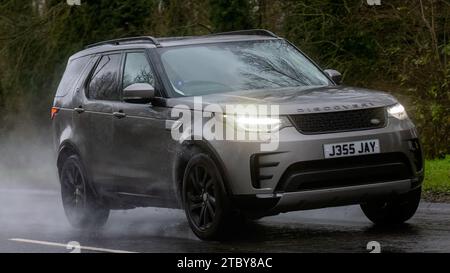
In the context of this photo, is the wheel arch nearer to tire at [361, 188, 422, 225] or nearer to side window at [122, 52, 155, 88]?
side window at [122, 52, 155, 88]

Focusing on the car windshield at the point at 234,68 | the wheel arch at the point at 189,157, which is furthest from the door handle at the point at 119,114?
the wheel arch at the point at 189,157

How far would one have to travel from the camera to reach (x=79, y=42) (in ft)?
85.3

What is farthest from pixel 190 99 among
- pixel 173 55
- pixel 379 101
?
pixel 379 101

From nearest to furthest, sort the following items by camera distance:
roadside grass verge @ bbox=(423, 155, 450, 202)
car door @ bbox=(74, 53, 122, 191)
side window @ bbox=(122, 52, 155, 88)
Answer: side window @ bbox=(122, 52, 155, 88), car door @ bbox=(74, 53, 122, 191), roadside grass verge @ bbox=(423, 155, 450, 202)

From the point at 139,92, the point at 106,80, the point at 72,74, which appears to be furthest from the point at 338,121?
the point at 72,74

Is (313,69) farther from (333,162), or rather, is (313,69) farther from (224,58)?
(333,162)

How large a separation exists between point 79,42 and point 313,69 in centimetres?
1524

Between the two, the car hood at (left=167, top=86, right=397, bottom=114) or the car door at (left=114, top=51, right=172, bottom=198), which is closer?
the car hood at (left=167, top=86, right=397, bottom=114)

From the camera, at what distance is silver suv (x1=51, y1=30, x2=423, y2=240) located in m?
9.47

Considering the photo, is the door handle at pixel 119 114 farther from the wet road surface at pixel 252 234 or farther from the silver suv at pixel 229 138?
the wet road surface at pixel 252 234

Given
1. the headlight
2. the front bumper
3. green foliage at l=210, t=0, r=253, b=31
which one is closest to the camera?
the front bumper

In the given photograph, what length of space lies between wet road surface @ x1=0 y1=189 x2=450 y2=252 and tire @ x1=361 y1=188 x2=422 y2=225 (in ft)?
0.35

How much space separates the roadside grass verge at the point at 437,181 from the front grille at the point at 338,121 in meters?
2.69

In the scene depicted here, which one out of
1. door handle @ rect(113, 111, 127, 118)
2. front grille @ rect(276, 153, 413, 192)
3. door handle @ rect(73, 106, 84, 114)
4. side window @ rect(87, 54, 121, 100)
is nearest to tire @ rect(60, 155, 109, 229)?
door handle @ rect(73, 106, 84, 114)
